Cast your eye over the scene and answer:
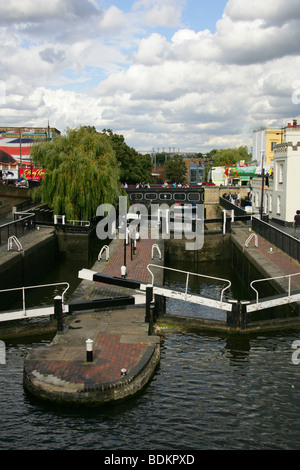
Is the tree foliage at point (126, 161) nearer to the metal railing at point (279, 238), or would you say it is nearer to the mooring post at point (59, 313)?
the metal railing at point (279, 238)

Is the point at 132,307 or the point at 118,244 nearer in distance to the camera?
the point at 132,307

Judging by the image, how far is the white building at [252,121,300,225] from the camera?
103ft

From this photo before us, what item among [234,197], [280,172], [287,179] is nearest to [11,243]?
[287,179]

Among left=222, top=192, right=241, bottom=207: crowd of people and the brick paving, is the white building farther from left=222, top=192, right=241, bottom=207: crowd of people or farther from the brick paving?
left=222, top=192, right=241, bottom=207: crowd of people

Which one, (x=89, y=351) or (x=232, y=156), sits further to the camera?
(x=232, y=156)

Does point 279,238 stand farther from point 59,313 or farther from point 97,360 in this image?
point 97,360

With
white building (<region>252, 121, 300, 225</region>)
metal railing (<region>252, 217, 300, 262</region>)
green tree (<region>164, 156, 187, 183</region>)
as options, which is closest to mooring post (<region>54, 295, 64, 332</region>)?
metal railing (<region>252, 217, 300, 262</region>)

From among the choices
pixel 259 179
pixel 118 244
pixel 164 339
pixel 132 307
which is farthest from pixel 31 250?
pixel 259 179

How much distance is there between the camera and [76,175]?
31.2 m

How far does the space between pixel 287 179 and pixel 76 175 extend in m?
14.6
